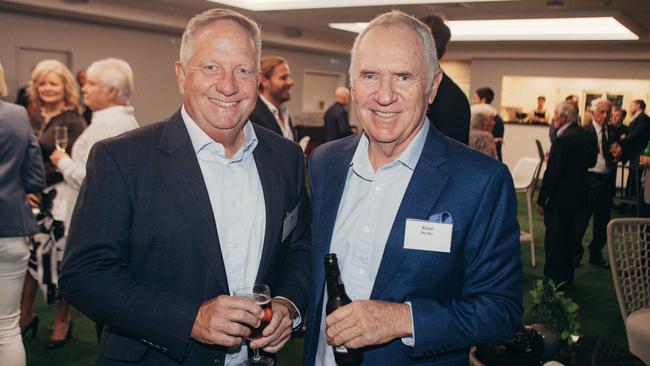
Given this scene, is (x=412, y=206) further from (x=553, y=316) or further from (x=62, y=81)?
(x=62, y=81)

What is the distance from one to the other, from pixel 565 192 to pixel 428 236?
426 centimetres

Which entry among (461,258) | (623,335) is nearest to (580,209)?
(623,335)

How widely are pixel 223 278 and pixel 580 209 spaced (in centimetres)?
481

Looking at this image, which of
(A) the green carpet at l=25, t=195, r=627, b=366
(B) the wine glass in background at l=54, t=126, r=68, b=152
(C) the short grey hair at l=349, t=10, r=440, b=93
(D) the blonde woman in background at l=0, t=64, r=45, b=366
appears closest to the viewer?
(C) the short grey hair at l=349, t=10, r=440, b=93

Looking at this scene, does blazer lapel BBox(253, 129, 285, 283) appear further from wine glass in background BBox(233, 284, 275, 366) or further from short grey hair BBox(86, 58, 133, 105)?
short grey hair BBox(86, 58, 133, 105)

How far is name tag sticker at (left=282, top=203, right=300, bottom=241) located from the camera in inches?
65.8

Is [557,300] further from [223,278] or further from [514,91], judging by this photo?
[514,91]

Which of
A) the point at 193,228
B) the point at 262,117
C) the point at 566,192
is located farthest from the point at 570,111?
the point at 193,228

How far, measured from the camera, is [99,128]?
9.77 feet

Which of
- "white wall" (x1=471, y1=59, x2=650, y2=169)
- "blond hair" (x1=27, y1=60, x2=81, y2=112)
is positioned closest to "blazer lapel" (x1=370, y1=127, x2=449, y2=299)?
"blond hair" (x1=27, y1=60, x2=81, y2=112)

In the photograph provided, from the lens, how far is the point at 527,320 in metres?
4.11

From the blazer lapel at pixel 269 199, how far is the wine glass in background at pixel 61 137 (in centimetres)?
210

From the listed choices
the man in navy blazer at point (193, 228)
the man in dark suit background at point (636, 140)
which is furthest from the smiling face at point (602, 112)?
the man in navy blazer at point (193, 228)

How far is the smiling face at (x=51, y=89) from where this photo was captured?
11.1ft
